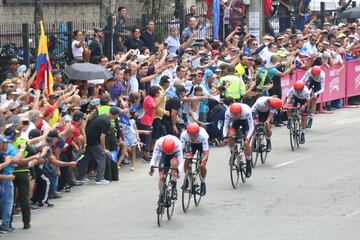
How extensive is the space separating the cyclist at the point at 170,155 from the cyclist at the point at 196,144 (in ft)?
2.27

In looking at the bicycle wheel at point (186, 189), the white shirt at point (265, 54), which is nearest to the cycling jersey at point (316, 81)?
the white shirt at point (265, 54)

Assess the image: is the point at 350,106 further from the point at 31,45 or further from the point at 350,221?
the point at 350,221

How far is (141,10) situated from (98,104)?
47.6 ft

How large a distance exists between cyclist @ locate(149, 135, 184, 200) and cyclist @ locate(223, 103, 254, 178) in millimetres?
2910

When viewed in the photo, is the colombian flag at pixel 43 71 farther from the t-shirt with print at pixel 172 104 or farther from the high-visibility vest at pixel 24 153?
the high-visibility vest at pixel 24 153

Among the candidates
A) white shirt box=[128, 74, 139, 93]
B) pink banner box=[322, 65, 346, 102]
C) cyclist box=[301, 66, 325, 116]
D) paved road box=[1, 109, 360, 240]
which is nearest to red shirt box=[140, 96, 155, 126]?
white shirt box=[128, 74, 139, 93]

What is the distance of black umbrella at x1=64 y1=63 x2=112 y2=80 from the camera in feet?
76.6

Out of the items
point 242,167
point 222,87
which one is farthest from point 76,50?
point 242,167

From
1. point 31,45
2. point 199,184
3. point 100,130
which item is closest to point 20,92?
Answer: point 100,130

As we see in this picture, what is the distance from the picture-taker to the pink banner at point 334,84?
3288 centimetres

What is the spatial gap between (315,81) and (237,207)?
29.1 ft

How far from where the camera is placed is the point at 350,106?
1353 inches

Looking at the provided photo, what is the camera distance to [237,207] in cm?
1991

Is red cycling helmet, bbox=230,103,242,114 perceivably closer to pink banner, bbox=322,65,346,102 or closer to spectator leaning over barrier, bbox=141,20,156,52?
spectator leaning over barrier, bbox=141,20,156,52
